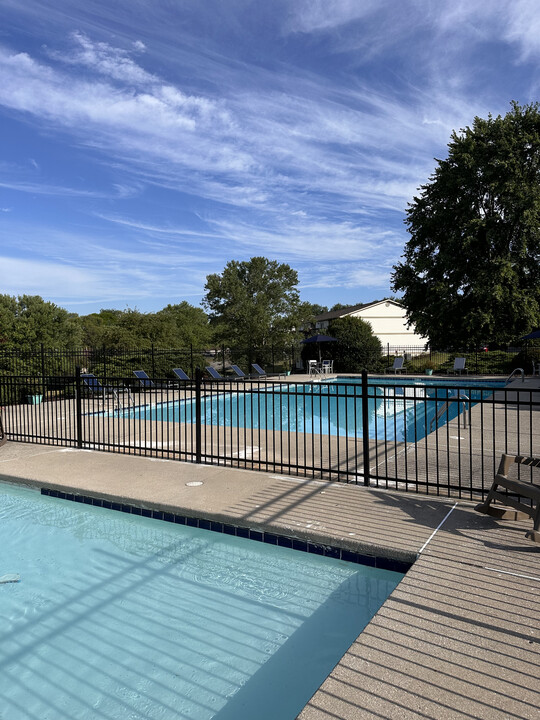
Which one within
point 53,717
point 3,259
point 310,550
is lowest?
point 53,717

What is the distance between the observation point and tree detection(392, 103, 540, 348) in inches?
965

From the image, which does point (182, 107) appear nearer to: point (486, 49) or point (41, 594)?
point (486, 49)

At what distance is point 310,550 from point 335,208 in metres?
25.8

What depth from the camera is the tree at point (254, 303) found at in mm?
34000

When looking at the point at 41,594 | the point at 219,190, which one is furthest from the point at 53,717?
the point at 219,190

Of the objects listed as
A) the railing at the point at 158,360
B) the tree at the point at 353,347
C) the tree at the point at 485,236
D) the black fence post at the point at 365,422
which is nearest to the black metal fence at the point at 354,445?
the black fence post at the point at 365,422

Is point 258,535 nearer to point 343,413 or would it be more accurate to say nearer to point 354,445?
point 354,445

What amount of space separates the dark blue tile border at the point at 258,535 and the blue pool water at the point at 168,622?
0.06 m

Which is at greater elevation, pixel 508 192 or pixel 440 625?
pixel 508 192

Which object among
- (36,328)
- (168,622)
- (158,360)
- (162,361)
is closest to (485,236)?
(162,361)

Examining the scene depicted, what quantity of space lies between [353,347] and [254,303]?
349 inches

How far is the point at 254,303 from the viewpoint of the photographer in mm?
34625

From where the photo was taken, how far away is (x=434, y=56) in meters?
12.6

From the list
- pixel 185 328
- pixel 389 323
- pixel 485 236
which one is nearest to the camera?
pixel 485 236
